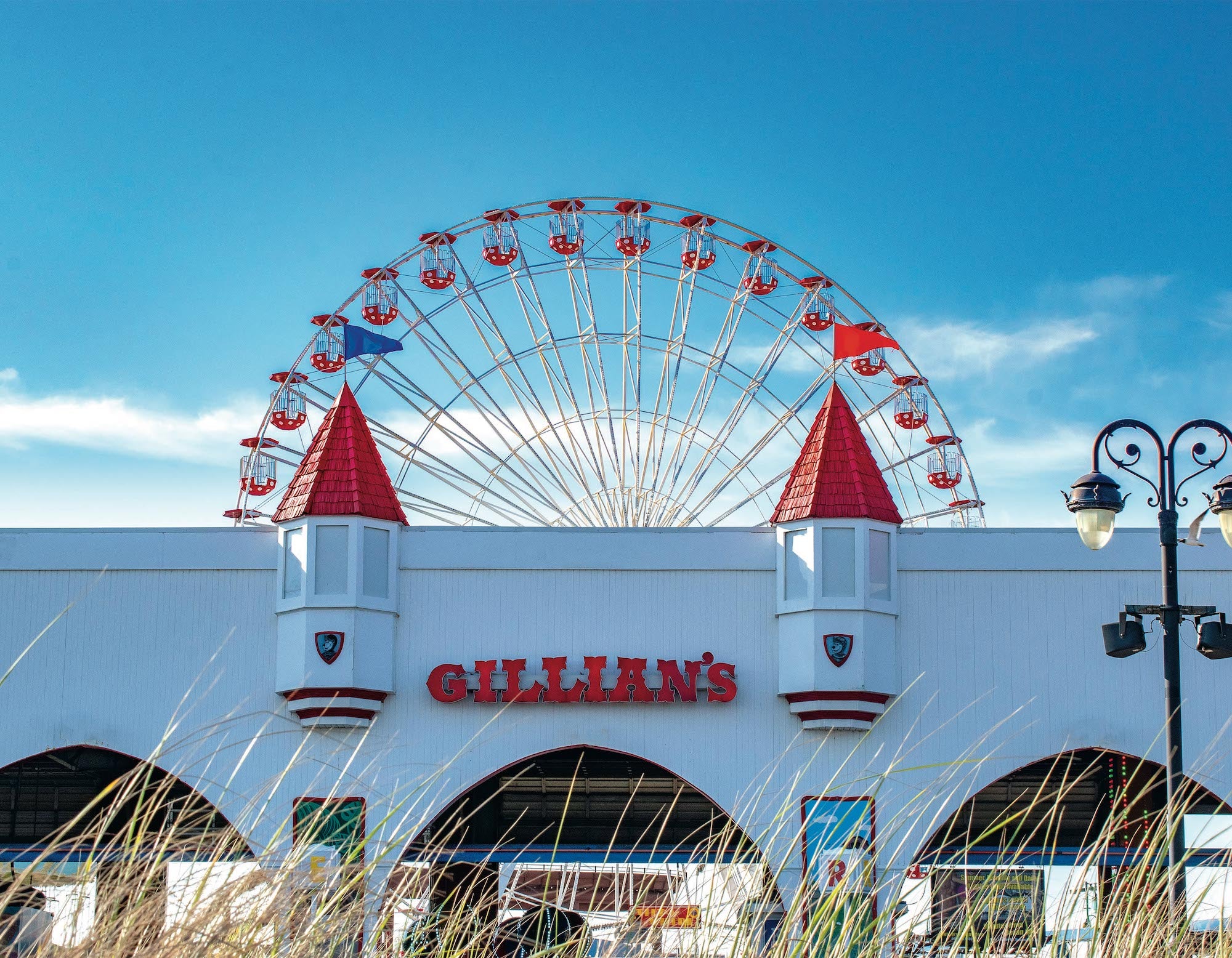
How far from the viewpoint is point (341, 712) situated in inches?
612

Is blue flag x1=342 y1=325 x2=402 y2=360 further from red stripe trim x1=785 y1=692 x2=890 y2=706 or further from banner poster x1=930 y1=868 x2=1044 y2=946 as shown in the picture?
banner poster x1=930 y1=868 x2=1044 y2=946

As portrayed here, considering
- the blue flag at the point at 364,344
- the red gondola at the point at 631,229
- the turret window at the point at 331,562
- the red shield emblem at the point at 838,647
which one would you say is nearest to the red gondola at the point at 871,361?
the red gondola at the point at 631,229

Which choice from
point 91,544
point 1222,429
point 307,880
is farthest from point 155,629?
point 307,880

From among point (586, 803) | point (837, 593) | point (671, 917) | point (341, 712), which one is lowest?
point (586, 803)

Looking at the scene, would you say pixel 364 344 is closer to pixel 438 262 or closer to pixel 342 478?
pixel 438 262

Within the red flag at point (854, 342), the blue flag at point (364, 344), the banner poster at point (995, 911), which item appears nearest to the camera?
the banner poster at point (995, 911)

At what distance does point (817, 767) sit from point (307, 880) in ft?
40.4

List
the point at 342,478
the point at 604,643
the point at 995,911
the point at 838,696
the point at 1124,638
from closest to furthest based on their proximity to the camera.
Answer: the point at 995,911 < the point at 1124,638 < the point at 838,696 < the point at 604,643 < the point at 342,478

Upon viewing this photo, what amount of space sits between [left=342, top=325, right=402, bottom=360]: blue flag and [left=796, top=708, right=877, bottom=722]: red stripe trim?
428 inches

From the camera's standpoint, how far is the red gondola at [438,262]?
2356cm

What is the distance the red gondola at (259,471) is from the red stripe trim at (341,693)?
813cm

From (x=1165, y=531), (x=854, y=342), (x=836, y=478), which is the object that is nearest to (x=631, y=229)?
(x=854, y=342)

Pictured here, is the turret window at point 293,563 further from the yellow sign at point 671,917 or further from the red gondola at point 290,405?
the yellow sign at point 671,917

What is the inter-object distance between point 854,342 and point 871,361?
7.16 feet
